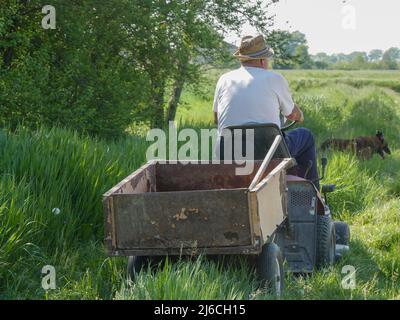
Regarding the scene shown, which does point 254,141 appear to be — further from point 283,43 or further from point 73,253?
point 283,43

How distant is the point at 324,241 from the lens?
230 inches

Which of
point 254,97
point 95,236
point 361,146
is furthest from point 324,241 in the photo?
point 361,146

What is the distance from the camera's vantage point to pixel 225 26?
1612 cm

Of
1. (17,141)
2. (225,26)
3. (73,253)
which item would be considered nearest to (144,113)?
(225,26)

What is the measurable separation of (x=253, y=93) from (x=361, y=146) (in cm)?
720

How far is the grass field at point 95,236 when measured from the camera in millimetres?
4543

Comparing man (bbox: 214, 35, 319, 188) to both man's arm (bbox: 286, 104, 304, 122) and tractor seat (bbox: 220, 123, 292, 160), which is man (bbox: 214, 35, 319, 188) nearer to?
man's arm (bbox: 286, 104, 304, 122)

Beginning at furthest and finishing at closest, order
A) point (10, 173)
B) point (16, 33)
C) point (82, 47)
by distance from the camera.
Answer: point (82, 47) → point (16, 33) → point (10, 173)

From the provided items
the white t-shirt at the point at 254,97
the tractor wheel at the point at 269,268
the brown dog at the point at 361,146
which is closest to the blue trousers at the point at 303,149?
the white t-shirt at the point at 254,97

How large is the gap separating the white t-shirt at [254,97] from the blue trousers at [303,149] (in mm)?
352

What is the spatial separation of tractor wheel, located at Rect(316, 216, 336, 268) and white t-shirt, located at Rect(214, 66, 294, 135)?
884mm

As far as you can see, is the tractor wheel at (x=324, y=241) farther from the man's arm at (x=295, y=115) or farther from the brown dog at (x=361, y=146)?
the brown dog at (x=361, y=146)
